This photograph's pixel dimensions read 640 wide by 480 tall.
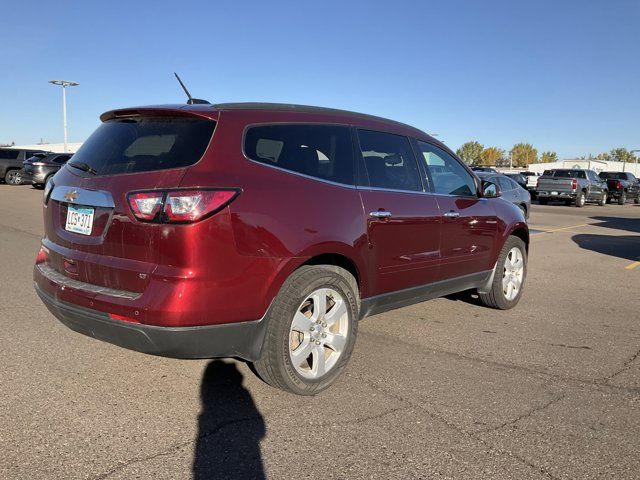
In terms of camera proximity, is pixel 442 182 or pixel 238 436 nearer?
pixel 238 436

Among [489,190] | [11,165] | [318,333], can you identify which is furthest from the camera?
[11,165]

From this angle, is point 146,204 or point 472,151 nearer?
point 146,204

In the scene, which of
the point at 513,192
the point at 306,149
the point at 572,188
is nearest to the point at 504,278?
the point at 306,149

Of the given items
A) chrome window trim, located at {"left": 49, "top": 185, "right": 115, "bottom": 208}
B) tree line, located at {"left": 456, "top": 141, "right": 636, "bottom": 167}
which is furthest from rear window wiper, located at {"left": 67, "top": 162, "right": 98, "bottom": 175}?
tree line, located at {"left": 456, "top": 141, "right": 636, "bottom": 167}

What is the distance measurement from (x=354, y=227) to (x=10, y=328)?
10.5 ft

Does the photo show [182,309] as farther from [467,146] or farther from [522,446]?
[467,146]

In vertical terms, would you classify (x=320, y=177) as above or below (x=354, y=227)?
above

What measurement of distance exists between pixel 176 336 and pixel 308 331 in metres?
0.88

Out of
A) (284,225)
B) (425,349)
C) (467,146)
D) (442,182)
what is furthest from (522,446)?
(467,146)

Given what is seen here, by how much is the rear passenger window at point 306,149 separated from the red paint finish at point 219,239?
7cm

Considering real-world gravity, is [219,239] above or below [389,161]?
below

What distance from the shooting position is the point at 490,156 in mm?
131250

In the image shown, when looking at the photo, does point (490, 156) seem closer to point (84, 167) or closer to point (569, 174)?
point (569, 174)

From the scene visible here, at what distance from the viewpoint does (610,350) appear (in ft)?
Result: 14.5
